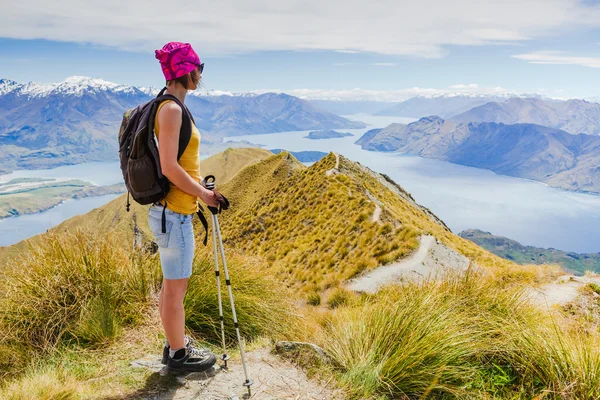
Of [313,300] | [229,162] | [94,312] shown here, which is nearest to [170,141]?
[94,312]

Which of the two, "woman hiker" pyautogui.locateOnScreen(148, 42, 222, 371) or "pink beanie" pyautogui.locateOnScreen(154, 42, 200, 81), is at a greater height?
"pink beanie" pyautogui.locateOnScreen(154, 42, 200, 81)

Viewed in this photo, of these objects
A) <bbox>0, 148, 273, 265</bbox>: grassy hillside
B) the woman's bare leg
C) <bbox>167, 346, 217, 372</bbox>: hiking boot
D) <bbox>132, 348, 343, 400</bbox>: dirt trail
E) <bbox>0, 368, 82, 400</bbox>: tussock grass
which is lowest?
<bbox>0, 148, 273, 265</bbox>: grassy hillside

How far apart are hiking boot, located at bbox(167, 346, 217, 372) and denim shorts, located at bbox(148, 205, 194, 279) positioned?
930mm

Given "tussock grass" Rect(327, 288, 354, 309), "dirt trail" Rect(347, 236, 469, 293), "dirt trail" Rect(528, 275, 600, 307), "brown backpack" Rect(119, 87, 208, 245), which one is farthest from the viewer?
"dirt trail" Rect(347, 236, 469, 293)

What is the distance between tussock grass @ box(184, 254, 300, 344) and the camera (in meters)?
5.55

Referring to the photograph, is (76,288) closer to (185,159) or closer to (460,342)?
(185,159)

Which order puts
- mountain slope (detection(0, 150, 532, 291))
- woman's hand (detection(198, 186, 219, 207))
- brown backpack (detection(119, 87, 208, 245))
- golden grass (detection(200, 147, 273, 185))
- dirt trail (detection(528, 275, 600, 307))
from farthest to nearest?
golden grass (detection(200, 147, 273, 185)), mountain slope (detection(0, 150, 532, 291)), dirt trail (detection(528, 275, 600, 307)), woman's hand (detection(198, 186, 219, 207)), brown backpack (detection(119, 87, 208, 245))

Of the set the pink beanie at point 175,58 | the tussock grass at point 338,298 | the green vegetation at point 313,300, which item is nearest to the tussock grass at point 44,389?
the pink beanie at point 175,58

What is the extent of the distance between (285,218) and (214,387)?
28.2 meters

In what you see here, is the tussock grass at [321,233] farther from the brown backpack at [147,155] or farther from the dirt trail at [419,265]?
the brown backpack at [147,155]

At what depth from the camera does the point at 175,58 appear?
361 centimetres

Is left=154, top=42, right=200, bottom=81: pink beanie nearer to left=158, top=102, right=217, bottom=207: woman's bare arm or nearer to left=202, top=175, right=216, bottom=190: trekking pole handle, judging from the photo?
left=158, top=102, right=217, bottom=207: woman's bare arm

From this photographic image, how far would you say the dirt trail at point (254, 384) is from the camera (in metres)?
3.90

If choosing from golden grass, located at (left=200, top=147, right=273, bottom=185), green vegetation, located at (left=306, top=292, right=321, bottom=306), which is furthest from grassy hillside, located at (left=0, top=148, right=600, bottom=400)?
golden grass, located at (left=200, top=147, right=273, bottom=185)
